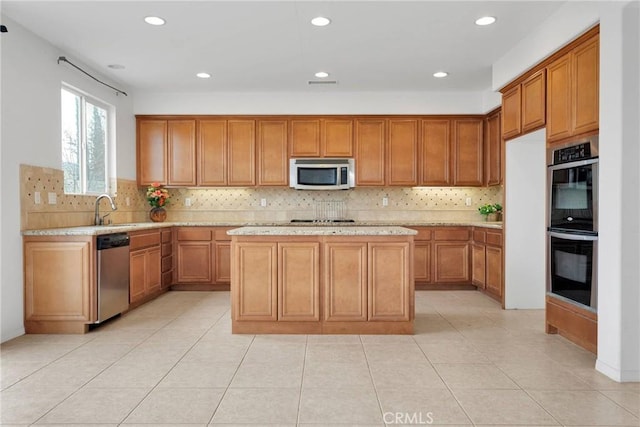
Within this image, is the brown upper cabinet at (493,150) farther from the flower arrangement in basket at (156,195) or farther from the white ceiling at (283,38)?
the flower arrangement in basket at (156,195)

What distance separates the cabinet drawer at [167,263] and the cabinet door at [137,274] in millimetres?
624

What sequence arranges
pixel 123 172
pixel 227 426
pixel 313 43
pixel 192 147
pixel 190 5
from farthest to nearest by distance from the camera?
pixel 192 147
pixel 123 172
pixel 313 43
pixel 190 5
pixel 227 426

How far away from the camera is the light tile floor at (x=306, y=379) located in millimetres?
2275

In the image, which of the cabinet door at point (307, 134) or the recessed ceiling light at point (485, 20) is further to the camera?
the cabinet door at point (307, 134)

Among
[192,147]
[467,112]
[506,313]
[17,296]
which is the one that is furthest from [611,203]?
[192,147]

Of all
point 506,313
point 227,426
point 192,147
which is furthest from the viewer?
point 192,147

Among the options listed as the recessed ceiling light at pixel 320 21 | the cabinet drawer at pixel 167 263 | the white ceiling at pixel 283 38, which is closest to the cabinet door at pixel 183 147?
the white ceiling at pixel 283 38

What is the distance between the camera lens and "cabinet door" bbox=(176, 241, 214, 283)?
5867 mm

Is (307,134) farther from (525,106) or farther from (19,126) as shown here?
(19,126)

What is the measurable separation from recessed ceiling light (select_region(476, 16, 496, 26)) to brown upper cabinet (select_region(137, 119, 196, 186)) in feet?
13.0

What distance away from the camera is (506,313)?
4.55m

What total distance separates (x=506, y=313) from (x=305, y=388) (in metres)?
2.79

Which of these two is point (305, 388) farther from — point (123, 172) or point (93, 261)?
point (123, 172)

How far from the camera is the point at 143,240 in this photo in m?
4.88
